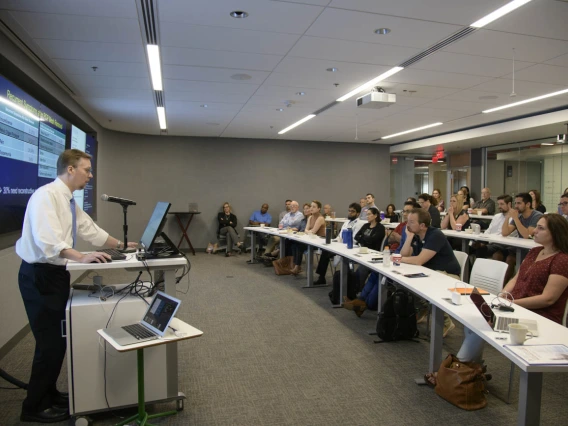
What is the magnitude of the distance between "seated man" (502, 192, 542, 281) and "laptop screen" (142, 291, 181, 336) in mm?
5006

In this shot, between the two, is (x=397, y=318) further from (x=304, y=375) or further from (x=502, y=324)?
(x=502, y=324)

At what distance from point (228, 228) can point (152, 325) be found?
7.75 m

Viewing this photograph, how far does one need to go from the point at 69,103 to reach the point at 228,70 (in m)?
2.93

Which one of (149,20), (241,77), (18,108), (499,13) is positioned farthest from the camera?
(241,77)

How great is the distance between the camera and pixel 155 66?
4.64 metres

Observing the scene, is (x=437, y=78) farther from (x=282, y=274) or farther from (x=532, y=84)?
(x=282, y=274)

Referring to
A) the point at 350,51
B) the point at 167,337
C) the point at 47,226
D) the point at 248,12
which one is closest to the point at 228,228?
the point at 350,51


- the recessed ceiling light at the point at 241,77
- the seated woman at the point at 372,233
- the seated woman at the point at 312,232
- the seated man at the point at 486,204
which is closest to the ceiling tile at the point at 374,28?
the recessed ceiling light at the point at 241,77

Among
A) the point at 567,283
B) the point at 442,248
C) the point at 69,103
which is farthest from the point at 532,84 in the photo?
the point at 69,103

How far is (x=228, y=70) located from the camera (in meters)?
4.85

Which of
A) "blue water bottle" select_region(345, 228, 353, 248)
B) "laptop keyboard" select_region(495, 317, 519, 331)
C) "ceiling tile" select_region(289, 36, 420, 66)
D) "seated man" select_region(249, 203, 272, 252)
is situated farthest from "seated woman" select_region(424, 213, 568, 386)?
"seated man" select_region(249, 203, 272, 252)

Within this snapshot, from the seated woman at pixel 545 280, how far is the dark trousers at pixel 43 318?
2599 millimetres

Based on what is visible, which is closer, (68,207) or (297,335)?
(68,207)

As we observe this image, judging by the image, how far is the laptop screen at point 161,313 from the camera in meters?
2.16
